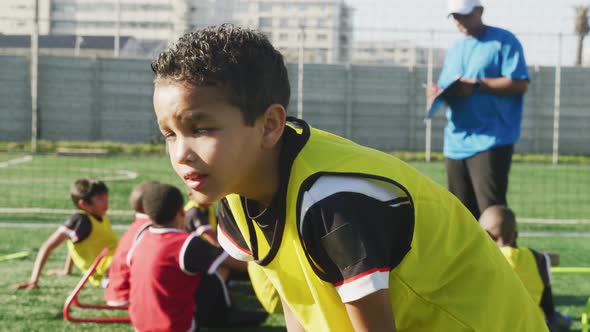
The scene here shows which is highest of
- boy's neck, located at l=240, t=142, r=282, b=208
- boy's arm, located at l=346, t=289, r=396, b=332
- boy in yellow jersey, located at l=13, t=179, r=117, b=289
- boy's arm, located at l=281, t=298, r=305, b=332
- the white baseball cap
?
the white baseball cap

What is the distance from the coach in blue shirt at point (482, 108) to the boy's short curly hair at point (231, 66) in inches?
143

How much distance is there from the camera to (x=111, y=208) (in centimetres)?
1028

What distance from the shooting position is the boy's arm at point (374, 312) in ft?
6.05

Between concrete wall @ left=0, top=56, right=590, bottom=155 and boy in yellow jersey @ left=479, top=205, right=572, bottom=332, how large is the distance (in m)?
15.8

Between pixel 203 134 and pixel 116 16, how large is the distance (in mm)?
19411

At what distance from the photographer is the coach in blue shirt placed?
5402 mm

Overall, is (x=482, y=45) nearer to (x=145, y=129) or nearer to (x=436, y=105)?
(x=436, y=105)

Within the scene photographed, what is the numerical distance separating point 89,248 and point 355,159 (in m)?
4.41

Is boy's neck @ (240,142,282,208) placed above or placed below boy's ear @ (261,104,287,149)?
below

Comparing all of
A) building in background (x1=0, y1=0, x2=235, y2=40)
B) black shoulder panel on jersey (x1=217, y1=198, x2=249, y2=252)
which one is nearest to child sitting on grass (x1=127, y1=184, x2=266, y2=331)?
black shoulder panel on jersey (x1=217, y1=198, x2=249, y2=252)

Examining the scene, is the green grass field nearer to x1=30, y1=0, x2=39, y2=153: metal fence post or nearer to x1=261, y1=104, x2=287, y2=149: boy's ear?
x1=30, y1=0, x2=39, y2=153: metal fence post

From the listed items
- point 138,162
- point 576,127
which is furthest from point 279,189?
point 576,127

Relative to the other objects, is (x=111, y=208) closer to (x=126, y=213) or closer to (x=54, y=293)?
(x=126, y=213)

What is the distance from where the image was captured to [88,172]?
15.3 metres
